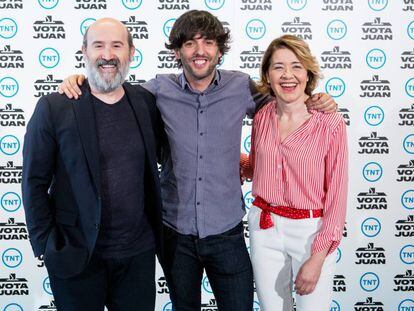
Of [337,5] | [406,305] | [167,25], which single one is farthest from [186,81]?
[406,305]

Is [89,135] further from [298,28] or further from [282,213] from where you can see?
[298,28]

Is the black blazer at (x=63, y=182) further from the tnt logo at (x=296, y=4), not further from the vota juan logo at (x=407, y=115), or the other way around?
the vota juan logo at (x=407, y=115)

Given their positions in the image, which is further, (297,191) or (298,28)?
(298,28)

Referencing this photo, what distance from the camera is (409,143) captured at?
312 centimetres

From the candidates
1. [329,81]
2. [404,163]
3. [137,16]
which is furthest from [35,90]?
[404,163]

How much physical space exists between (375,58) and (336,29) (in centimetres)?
35

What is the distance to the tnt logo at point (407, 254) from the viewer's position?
3.20 metres

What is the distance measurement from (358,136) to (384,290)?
1.20 meters

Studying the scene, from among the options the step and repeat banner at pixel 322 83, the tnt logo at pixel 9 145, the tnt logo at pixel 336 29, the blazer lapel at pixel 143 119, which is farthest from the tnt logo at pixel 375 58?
the tnt logo at pixel 9 145

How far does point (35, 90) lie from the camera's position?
2980 millimetres

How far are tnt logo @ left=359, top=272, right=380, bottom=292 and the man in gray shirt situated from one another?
152 centimetres

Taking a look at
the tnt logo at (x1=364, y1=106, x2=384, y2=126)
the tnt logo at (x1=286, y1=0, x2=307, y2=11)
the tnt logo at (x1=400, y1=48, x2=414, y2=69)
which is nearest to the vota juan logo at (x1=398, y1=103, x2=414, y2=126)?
the tnt logo at (x1=364, y1=106, x2=384, y2=126)

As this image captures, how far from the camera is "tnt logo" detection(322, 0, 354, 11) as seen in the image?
3.00 m

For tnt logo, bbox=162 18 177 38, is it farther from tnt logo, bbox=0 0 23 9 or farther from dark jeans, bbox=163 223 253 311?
dark jeans, bbox=163 223 253 311
